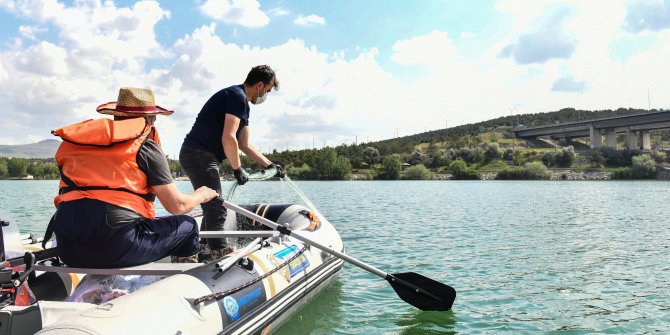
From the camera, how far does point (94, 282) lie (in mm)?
3979

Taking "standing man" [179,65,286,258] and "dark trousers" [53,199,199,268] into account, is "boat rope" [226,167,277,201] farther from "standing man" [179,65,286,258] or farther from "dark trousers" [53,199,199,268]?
"dark trousers" [53,199,199,268]

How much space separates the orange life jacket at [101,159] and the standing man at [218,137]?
2.00 meters

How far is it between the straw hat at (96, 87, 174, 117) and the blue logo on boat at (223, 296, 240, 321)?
1550mm

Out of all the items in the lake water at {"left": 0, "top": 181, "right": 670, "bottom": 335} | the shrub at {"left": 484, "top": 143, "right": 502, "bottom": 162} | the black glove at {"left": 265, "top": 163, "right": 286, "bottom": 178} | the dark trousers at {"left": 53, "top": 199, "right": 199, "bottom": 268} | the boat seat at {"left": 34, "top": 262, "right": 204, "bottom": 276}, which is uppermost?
the shrub at {"left": 484, "top": 143, "right": 502, "bottom": 162}

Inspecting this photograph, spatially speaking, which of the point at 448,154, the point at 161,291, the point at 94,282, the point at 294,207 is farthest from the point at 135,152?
the point at 448,154

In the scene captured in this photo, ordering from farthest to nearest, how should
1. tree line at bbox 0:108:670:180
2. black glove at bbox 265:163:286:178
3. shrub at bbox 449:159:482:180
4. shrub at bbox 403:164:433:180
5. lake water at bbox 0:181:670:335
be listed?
shrub at bbox 403:164:433:180
tree line at bbox 0:108:670:180
shrub at bbox 449:159:482:180
black glove at bbox 265:163:286:178
lake water at bbox 0:181:670:335

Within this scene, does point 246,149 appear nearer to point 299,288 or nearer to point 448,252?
point 299,288

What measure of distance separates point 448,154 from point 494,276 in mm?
103586

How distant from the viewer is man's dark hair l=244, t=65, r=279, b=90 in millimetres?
5676

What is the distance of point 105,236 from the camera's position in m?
3.48

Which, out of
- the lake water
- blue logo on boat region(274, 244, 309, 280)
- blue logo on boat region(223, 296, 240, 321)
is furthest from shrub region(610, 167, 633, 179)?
blue logo on boat region(223, 296, 240, 321)

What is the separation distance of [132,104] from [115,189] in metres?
0.65

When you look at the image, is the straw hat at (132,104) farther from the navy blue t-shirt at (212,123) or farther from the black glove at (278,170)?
the black glove at (278,170)

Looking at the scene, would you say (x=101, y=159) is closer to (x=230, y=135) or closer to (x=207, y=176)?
(x=230, y=135)
